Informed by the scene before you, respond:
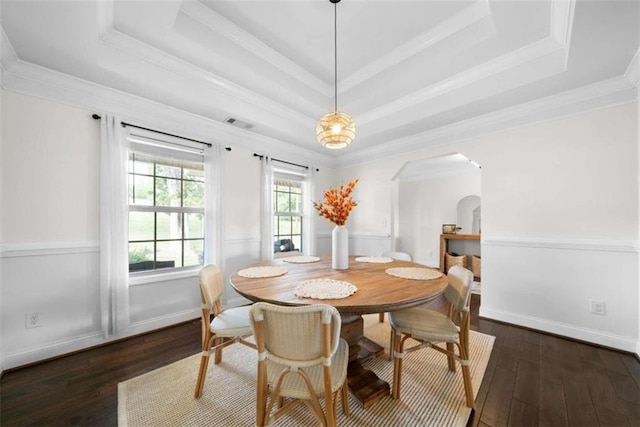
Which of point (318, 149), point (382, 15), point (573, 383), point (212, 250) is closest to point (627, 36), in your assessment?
point (382, 15)

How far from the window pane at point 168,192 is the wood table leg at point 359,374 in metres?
2.43

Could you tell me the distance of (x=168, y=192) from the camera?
2.96 meters

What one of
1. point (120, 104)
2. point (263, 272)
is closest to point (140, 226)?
point (120, 104)

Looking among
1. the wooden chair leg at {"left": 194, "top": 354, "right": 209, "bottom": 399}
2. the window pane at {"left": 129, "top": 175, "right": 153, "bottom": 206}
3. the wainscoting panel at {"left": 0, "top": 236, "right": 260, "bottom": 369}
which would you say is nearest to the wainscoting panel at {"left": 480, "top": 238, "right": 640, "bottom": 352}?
the wooden chair leg at {"left": 194, "top": 354, "right": 209, "bottom": 399}

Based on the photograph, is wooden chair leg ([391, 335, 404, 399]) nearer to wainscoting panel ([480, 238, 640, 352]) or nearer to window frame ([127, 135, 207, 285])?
wainscoting panel ([480, 238, 640, 352])

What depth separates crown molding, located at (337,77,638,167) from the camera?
2330 millimetres

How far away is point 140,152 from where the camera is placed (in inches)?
107

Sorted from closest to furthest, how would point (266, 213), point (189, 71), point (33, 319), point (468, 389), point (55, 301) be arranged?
1. point (468, 389)
2. point (33, 319)
3. point (55, 301)
4. point (189, 71)
5. point (266, 213)

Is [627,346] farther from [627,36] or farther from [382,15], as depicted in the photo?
[382,15]

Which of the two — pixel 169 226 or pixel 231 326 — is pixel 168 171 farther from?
pixel 231 326

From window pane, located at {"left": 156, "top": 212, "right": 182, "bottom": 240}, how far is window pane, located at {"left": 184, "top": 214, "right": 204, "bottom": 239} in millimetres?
78

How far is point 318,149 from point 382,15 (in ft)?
7.73

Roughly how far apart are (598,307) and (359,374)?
2.52 m


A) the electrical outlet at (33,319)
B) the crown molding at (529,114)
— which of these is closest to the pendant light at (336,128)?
the crown molding at (529,114)
